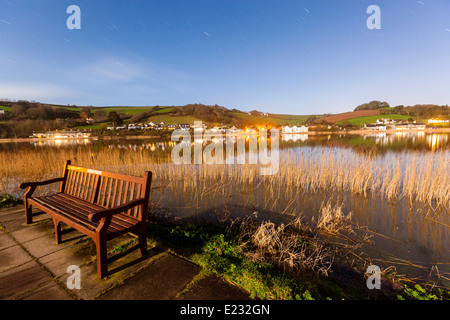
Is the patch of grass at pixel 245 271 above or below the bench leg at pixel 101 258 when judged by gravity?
below

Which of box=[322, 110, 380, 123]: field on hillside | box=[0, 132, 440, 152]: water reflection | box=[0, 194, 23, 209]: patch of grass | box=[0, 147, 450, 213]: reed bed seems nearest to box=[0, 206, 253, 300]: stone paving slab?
box=[0, 194, 23, 209]: patch of grass

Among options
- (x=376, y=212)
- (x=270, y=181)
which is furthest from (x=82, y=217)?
(x=376, y=212)

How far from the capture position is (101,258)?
2285mm

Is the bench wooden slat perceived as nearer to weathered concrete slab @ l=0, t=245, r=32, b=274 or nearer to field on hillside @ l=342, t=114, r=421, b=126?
weathered concrete slab @ l=0, t=245, r=32, b=274

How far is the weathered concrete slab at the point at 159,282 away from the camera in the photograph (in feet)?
6.75

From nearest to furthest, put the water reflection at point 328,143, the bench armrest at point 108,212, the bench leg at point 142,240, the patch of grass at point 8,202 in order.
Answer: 1. the bench armrest at point 108,212
2. the bench leg at point 142,240
3. the patch of grass at point 8,202
4. the water reflection at point 328,143

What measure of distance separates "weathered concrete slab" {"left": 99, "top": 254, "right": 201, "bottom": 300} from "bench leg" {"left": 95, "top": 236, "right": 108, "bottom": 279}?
0.92 ft

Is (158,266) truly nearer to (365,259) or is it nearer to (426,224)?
(365,259)

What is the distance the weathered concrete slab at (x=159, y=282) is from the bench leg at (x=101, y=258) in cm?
28

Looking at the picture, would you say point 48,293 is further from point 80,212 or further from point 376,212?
point 376,212

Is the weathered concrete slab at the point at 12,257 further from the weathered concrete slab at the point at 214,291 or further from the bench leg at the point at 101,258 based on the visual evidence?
the weathered concrete slab at the point at 214,291

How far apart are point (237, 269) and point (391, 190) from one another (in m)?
7.19

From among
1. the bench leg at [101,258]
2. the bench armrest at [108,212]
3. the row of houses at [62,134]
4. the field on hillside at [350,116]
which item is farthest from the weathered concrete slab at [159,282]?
the field on hillside at [350,116]

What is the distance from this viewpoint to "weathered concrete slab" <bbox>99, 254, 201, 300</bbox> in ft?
6.75
